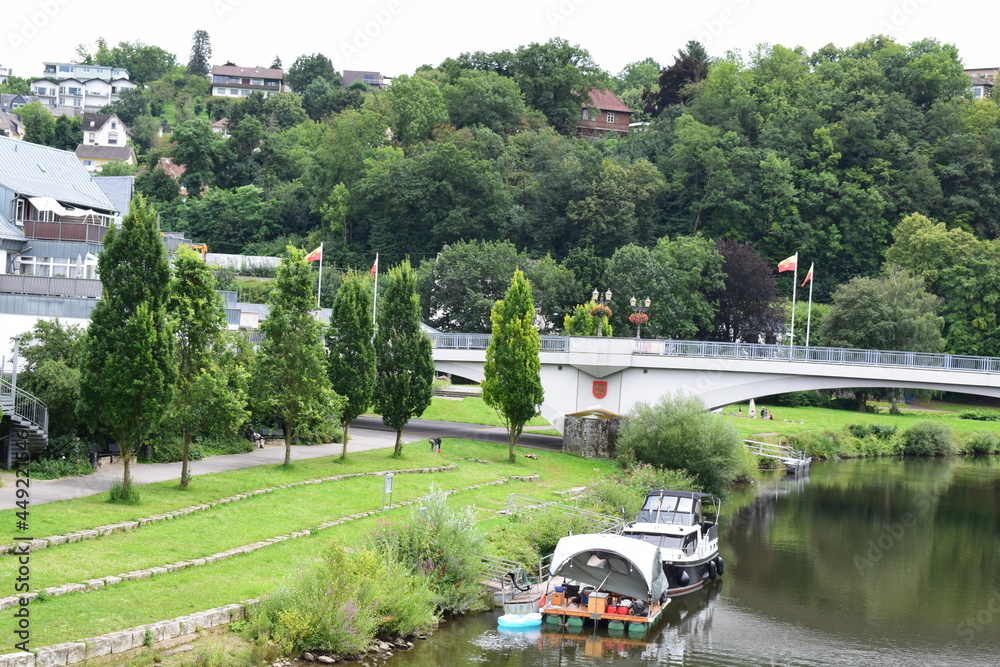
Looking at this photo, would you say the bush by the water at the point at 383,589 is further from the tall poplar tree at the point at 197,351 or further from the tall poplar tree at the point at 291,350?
the tall poplar tree at the point at 291,350

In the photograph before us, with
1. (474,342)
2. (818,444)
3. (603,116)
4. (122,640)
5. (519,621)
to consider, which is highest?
(603,116)

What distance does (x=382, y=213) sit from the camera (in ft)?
356

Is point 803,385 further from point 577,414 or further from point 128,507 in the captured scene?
point 128,507

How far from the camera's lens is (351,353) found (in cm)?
4653

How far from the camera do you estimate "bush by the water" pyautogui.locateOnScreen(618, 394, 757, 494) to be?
50.7 meters

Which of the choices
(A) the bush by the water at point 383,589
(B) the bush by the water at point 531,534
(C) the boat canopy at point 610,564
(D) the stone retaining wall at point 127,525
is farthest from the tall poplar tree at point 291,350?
(C) the boat canopy at point 610,564

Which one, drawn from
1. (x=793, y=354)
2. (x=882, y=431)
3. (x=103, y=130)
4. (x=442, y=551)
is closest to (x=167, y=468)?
(x=442, y=551)

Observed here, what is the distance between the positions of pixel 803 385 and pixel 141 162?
12302 centimetres

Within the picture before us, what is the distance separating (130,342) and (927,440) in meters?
59.4

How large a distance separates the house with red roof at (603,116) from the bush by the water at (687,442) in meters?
91.8

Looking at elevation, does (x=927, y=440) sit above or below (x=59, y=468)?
below

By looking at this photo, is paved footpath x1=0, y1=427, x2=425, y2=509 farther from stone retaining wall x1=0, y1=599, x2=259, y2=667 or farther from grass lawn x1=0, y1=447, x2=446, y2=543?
stone retaining wall x1=0, y1=599, x2=259, y2=667

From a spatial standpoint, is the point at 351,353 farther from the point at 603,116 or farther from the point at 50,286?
the point at 603,116

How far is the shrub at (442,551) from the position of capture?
3053 cm
